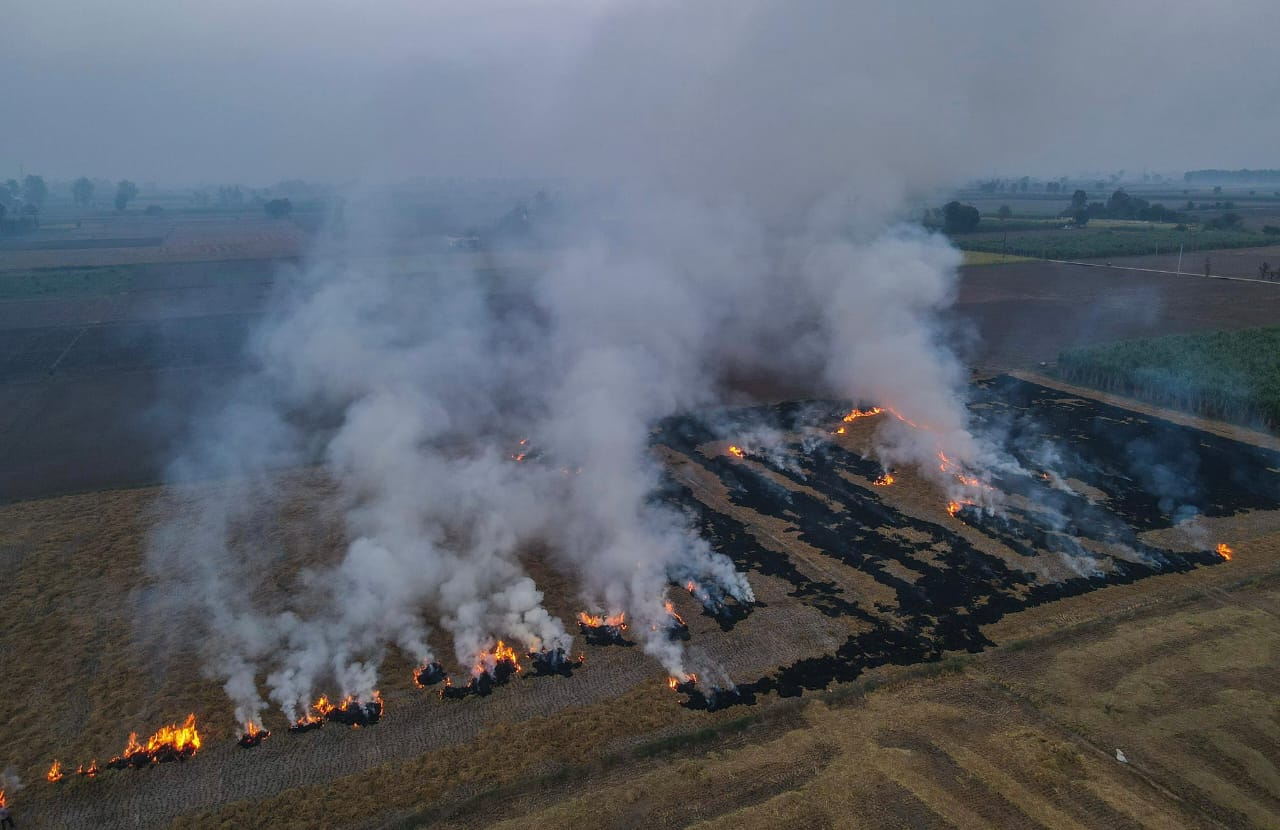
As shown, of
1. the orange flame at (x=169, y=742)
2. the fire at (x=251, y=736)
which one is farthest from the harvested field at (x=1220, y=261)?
the orange flame at (x=169, y=742)

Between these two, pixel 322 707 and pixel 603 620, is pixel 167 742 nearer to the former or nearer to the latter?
pixel 322 707

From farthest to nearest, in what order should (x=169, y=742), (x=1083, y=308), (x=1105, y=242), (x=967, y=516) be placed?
(x=1105, y=242), (x=1083, y=308), (x=967, y=516), (x=169, y=742)

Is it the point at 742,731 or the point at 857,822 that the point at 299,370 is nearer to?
the point at 742,731

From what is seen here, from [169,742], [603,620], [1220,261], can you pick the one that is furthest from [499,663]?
[1220,261]

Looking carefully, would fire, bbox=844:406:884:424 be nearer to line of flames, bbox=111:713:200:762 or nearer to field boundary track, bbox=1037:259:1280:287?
line of flames, bbox=111:713:200:762

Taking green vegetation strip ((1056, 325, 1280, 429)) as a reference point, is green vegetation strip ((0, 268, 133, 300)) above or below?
above

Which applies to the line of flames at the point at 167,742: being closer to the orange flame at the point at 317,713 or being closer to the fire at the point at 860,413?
the orange flame at the point at 317,713

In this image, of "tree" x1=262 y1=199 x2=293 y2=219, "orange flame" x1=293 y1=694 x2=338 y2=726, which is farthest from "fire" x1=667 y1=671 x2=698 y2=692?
"tree" x1=262 y1=199 x2=293 y2=219
